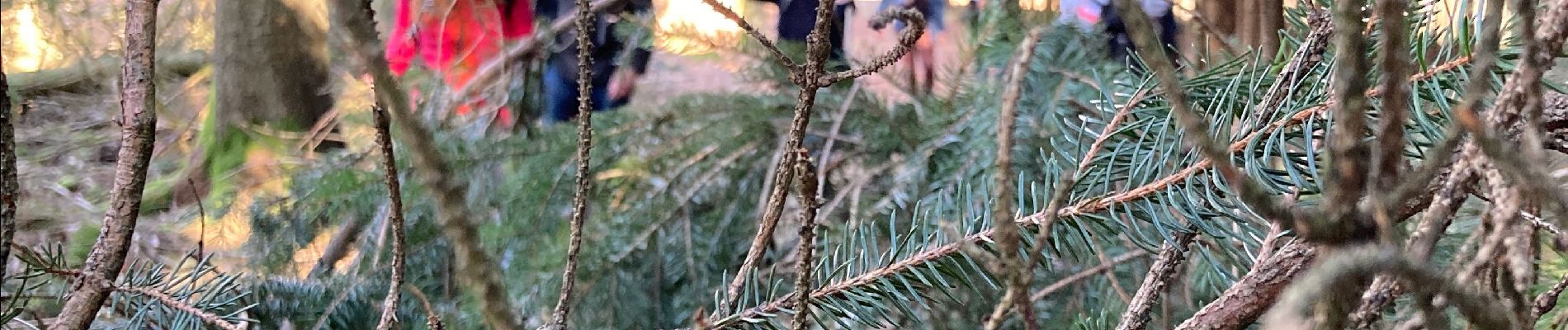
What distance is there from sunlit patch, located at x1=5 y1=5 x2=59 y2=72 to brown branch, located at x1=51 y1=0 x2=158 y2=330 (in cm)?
129

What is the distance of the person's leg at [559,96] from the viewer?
2.19ft

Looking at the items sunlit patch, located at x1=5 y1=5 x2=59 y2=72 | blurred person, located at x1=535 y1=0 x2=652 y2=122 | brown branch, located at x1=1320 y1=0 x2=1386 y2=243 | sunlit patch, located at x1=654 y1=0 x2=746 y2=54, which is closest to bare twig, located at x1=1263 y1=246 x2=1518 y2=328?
brown branch, located at x1=1320 y1=0 x2=1386 y2=243

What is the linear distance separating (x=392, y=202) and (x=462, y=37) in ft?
1.85

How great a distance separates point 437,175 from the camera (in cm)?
11

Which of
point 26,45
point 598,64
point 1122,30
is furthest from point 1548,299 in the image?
point 26,45

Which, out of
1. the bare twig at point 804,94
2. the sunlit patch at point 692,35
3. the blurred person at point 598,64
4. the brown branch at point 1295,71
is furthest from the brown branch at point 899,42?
the blurred person at point 598,64

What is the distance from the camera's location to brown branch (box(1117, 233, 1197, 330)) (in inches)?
7.8

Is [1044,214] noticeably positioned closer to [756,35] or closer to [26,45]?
[756,35]

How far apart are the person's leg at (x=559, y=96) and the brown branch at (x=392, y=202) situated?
472mm

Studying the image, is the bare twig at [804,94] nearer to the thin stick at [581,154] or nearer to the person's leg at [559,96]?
the thin stick at [581,154]

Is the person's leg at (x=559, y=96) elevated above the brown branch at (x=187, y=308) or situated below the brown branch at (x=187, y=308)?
above

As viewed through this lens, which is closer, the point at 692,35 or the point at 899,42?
the point at 899,42

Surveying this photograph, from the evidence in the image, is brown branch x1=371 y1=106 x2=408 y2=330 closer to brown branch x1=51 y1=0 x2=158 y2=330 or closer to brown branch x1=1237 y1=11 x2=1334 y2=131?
brown branch x1=51 y1=0 x2=158 y2=330

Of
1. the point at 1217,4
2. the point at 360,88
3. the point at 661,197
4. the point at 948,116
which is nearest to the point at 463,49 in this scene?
the point at 360,88
